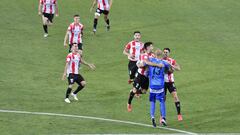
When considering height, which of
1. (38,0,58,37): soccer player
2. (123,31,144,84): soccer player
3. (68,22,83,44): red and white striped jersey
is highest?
(38,0,58,37): soccer player

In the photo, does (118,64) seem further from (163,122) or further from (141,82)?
(163,122)

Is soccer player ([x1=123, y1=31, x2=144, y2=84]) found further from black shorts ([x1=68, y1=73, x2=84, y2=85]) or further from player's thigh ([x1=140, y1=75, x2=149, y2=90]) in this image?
black shorts ([x1=68, y1=73, x2=84, y2=85])

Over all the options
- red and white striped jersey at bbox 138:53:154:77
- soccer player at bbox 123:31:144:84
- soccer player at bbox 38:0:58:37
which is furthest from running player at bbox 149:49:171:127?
soccer player at bbox 38:0:58:37

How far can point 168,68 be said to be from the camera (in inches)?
816

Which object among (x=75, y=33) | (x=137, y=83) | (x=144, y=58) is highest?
(x=75, y=33)

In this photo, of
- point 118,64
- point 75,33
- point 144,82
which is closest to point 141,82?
point 144,82

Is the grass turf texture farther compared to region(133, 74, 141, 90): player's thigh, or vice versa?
region(133, 74, 141, 90): player's thigh

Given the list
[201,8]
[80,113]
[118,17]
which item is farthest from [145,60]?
[201,8]

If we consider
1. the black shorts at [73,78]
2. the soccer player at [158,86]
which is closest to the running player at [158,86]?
the soccer player at [158,86]

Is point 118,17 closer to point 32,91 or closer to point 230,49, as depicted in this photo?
point 230,49

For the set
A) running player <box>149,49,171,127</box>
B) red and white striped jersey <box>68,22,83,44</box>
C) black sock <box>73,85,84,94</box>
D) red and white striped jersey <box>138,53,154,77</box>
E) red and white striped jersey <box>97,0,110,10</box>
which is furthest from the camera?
red and white striped jersey <box>97,0,110,10</box>

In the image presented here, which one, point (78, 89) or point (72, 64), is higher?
point (72, 64)

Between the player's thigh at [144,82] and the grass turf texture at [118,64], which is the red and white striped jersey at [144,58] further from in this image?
the grass turf texture at [118,64]

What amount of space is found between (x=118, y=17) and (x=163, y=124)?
2221 cm
